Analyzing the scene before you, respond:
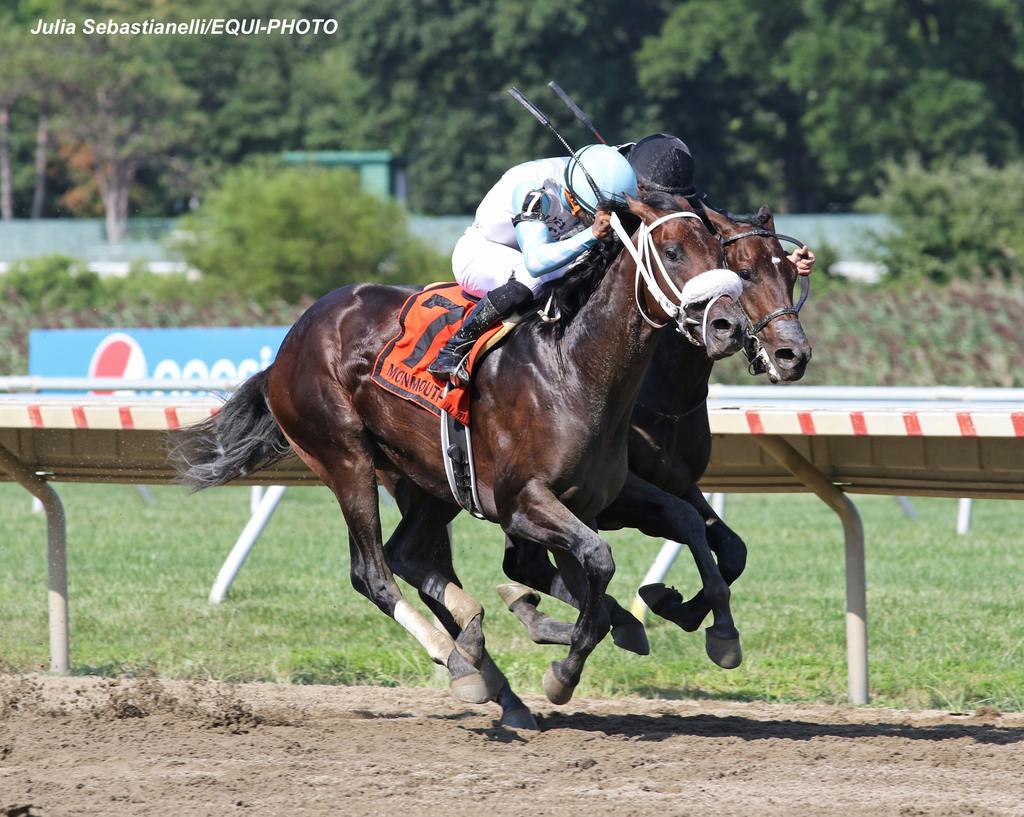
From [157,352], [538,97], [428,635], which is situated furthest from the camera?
[538,97]

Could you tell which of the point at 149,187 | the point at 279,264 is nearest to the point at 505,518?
the point at 279,264

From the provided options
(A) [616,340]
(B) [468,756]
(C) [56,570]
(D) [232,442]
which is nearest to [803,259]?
(A) [616,340]

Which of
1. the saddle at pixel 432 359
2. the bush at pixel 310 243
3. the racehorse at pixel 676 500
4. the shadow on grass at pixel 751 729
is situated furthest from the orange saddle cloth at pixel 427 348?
the bush at pixel 310 243

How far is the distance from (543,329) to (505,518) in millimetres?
597

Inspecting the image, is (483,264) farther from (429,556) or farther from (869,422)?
(869,422)

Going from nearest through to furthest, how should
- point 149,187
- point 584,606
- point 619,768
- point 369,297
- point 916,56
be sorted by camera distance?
point 619,768
point 584,606
point 369,297
point 916,56
point 149,187

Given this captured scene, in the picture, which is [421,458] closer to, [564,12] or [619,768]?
[619,768]

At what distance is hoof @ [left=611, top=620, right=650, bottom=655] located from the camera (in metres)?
5.11

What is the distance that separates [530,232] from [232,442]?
1.71 meters

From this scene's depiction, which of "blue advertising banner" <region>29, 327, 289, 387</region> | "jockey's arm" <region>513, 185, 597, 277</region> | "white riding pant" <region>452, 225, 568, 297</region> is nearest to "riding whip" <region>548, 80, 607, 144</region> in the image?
"jockey's arm" <region>513, 185, 597, 277</region>

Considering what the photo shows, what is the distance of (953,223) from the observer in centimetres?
2666

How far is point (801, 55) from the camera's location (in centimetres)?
4050

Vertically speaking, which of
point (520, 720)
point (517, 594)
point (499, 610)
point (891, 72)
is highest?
point (891, 72)

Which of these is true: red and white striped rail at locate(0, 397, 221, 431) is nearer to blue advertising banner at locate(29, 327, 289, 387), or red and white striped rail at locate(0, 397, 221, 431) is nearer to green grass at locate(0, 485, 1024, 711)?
green grass at locate(0, 485, 1024, 711)
